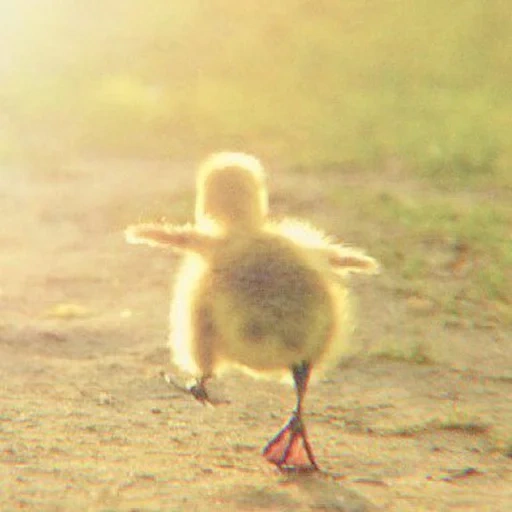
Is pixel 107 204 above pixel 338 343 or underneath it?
above

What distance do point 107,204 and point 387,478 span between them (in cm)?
583

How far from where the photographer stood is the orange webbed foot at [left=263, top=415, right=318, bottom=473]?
15.1 feet

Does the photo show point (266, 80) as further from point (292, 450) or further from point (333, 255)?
point (292, 450)

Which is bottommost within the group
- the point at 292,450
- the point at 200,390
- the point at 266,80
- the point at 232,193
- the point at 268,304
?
the point at 292,450

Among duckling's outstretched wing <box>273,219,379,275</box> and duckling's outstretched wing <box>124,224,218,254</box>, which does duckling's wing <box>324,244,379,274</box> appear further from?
duckling's outstretched wing <box>124,224,218,254</box>

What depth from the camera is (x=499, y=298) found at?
7164 millimetres

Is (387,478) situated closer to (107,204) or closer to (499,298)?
(499,298)

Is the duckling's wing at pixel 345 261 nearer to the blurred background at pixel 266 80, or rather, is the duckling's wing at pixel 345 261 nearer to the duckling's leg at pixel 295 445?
the duckling's leg at pixel 295 445

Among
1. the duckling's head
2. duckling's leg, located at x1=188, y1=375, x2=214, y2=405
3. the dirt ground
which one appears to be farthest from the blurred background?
duckling's leg, located at x1=188, y1=375, x2=214, y2=405

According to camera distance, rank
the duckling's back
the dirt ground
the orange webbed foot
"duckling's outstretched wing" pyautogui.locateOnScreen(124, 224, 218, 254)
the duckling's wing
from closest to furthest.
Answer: the dirt ground
the duckling's back
the orange webbed foot
"duckling's outstretched wing" pyautogui.locateOnScreen(124, 224, 218, 254)
the duckling's wing

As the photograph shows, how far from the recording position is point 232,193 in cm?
500

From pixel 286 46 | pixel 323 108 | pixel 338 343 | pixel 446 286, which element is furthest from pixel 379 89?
pixel 338 343

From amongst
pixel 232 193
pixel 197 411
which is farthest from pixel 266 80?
pixel 232 193

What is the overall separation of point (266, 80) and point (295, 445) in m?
12.0
